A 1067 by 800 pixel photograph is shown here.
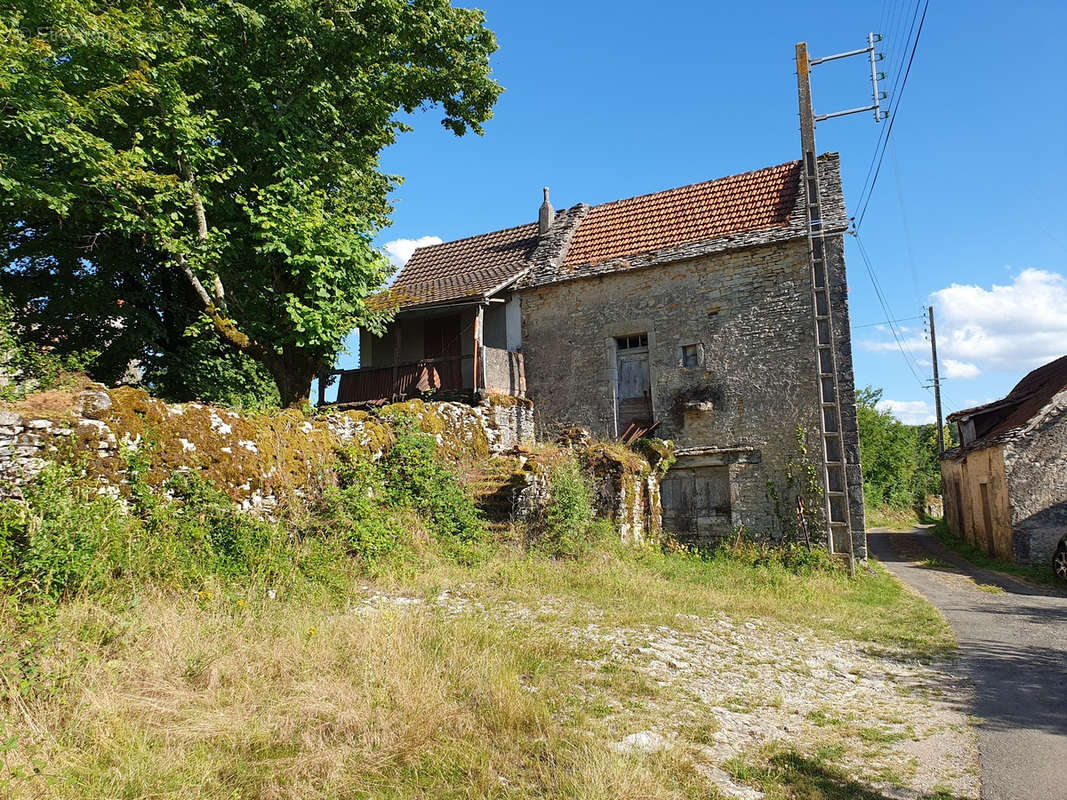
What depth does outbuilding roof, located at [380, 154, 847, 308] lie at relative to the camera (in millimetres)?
14758

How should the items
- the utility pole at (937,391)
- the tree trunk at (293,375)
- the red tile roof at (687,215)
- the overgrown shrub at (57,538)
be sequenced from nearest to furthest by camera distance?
the overgrown shrub at (57,538), the tree trunk at (293,375), the red tile roof at (687,215), the utility pole at (937,391)

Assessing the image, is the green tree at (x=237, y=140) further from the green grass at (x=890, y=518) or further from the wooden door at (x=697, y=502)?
the green grass at (x=890, y=518)

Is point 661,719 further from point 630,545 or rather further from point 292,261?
point 292,261

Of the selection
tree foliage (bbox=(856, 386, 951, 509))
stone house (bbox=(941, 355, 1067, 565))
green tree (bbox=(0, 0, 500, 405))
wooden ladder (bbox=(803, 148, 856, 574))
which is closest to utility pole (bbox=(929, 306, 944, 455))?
tree foliage (bbox=(856, 386, 951, 509))

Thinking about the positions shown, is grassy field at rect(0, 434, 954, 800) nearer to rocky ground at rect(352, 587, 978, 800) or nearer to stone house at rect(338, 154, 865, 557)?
rocky ground at rect(352, 587, 978, 800)

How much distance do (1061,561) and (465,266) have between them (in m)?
15.7

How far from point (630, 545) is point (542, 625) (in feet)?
19.5

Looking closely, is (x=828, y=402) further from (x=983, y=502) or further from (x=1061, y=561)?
(x=983, y=502)

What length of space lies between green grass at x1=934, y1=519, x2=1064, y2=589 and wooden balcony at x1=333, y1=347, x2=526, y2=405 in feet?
38.4

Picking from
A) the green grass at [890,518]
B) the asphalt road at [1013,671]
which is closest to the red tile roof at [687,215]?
the asphalt road at [1013,671]

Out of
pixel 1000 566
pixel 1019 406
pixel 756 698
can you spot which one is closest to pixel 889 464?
pixel 1019 406

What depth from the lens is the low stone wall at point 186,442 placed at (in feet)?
21.0

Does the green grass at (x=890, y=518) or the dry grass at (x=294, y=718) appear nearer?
the dry grass at (x=294, y=718)

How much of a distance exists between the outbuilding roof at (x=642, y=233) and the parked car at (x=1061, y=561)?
793cm
